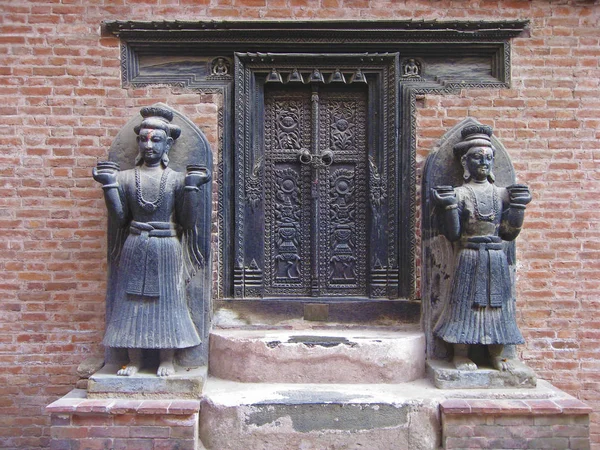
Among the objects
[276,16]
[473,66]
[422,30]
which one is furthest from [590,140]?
[276,16]

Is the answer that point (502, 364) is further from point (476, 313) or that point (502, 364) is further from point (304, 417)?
point (304, 417)

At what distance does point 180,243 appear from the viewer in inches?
163

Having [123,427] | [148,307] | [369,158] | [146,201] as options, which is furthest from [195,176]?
[123,427]

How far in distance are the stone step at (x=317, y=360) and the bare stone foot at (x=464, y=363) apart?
33 centimetres

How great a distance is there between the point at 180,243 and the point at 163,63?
5.38ft

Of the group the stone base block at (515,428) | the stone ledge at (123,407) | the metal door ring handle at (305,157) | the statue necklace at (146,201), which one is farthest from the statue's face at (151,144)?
the stone base block at (515,428)

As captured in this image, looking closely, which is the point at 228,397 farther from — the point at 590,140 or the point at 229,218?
the point at 590,140

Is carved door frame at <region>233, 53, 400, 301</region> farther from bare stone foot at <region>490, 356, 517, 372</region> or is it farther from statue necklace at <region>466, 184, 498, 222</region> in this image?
bare stone foot at <region>490, 356, 517, 372</region>

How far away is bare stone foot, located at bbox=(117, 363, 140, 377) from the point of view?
3.90 meters

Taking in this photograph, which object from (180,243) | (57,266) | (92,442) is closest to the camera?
(92,442)

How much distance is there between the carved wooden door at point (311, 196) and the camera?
187 inches

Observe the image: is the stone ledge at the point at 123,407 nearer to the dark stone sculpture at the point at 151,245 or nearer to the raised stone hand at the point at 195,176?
the dark stone sculpture at the point at 151,245

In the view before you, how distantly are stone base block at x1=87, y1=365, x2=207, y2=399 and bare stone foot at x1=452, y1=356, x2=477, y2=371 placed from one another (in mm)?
1897

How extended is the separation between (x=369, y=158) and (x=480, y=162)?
98 cm
